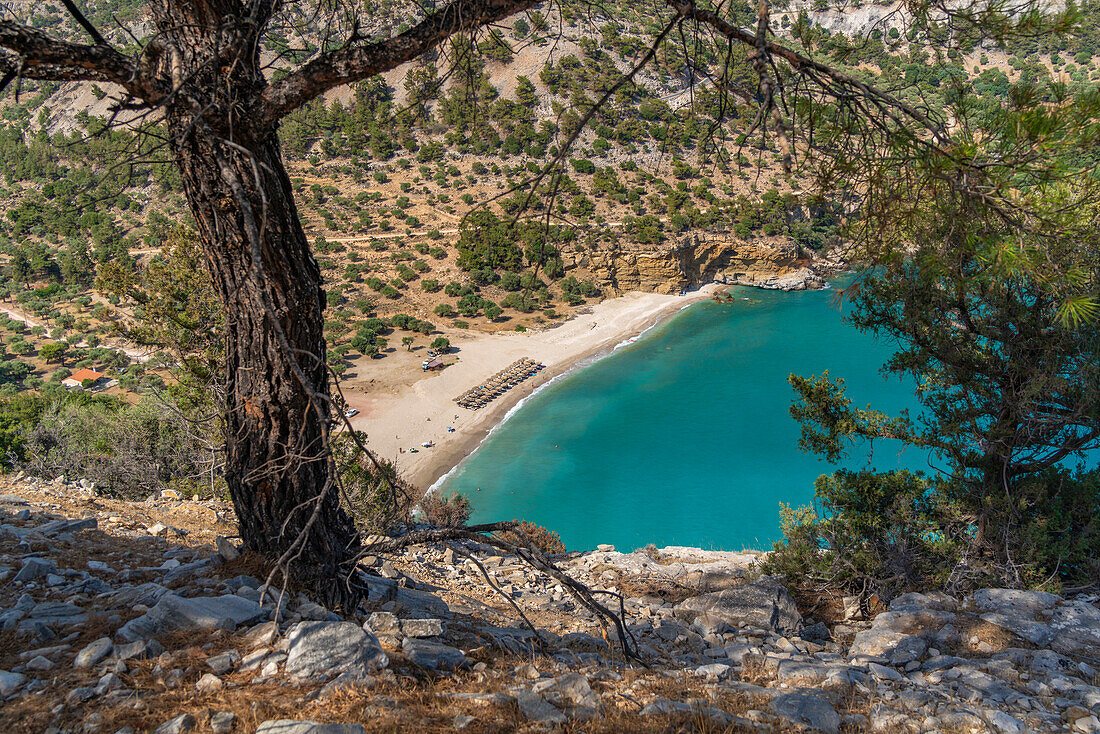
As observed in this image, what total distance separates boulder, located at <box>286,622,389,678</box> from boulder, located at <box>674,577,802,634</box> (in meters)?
3.72

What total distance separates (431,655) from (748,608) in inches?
151

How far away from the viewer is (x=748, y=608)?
554 centimetres

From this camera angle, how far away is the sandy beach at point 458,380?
838 inches

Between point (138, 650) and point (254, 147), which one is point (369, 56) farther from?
point (138, 650)

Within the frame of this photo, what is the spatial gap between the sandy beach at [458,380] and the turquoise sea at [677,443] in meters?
0.88

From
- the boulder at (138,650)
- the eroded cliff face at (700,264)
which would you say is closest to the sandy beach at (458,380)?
the eroded cliff face at (700,264)

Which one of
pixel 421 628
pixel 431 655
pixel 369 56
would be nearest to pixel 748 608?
pixel 421 628

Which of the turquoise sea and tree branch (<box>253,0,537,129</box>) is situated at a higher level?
tree branch (<box>253,0,537,129</box>)

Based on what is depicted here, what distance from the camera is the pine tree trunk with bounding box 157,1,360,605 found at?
2213 mm

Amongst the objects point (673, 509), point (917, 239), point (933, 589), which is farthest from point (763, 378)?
point (917, 239)

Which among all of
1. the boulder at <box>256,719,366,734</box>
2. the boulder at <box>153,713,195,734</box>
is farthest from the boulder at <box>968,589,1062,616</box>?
the boulder at <box>153,713,195,734</box>

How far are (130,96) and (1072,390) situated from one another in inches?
296

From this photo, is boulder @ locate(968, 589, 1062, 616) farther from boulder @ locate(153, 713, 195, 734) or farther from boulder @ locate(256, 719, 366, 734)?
boulder @ locate(153, 713, 195, 734)

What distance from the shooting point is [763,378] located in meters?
27.0
